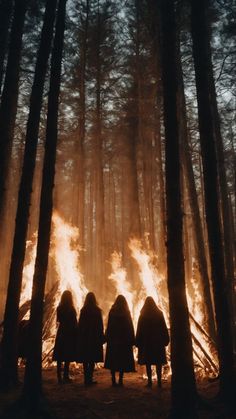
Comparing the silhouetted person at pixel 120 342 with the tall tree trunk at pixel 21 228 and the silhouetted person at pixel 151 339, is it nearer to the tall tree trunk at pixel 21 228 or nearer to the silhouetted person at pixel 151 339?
the silhouetted person at pixel 151 339

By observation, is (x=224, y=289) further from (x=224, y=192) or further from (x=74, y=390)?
(x=224, y=192)

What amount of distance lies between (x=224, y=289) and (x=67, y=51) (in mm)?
11350

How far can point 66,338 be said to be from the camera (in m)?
8.77

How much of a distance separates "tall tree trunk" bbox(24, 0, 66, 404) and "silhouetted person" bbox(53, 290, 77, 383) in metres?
2.15

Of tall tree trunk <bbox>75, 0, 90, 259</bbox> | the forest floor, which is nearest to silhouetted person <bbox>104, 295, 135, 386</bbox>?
the forest floor

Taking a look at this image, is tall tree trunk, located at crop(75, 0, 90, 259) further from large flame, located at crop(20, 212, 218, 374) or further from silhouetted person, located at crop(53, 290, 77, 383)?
silhouetted person, located at crop(53, 290, 77, 383)

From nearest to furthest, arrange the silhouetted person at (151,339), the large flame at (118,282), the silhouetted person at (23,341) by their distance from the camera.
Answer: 1. the silhouetted person at (151,339)
2. the silhouetted person at (23,341)
3. the large flame at (118,282)

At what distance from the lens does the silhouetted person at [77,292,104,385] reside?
8.34m

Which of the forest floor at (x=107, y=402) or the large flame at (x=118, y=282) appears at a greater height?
the large flame at (x=118, y=282)

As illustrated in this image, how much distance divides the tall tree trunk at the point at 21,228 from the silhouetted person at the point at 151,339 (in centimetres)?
278

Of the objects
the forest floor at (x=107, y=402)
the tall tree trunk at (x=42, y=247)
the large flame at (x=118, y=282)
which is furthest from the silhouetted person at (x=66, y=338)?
the tall tree trunk at (x=42, y=247)

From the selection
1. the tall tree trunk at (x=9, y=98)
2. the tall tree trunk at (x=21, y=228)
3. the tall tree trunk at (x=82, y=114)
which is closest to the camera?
the tall tree trunk at (x=21, y=228)

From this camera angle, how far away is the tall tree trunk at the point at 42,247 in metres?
6.28

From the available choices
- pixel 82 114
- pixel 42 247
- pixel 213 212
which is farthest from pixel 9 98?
pixel 82 114
